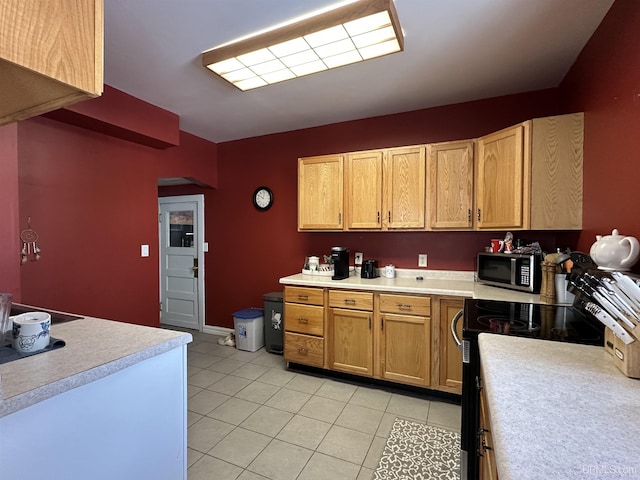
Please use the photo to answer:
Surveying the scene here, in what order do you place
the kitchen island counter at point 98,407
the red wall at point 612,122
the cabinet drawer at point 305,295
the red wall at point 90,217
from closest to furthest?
1. the kitchen island counter at point 98,407
2. the red wall at point 612,122
3. the red wall at point 90,217
4. the cabinet drawer at point 305,295

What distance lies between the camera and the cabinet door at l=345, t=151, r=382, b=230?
2.85 metres

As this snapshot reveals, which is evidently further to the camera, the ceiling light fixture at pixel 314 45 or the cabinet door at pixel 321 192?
the cabinet door at pixel 321 192

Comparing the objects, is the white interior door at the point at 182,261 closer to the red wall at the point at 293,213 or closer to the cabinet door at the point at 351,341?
the red wall at the point at 293,213

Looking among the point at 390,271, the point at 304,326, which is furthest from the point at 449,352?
the point at 304,326

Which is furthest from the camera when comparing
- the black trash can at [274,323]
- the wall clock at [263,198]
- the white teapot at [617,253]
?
the wall clock at [263,198]

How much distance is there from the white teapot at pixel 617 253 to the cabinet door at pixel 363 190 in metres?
1.67

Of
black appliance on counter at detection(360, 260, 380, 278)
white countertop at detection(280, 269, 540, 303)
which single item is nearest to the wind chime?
white countertop at detection(280, 269, 540, 303)

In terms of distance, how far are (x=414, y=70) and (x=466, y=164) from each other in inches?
34.5

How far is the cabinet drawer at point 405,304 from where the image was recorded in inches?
96.1

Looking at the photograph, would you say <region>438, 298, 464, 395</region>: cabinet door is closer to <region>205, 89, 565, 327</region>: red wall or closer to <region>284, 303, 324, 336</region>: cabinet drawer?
<region>205, 89, 565, 327</region>: red wall

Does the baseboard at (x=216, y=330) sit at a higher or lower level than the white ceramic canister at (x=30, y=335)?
lower

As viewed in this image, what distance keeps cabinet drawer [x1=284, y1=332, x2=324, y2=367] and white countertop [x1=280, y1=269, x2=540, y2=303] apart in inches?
20.3

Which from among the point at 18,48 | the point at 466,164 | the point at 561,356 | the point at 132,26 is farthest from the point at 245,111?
the point at 561,356

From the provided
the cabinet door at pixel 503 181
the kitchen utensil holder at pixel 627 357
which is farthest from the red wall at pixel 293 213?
the kitchen utensil holder at pixel 627 357
